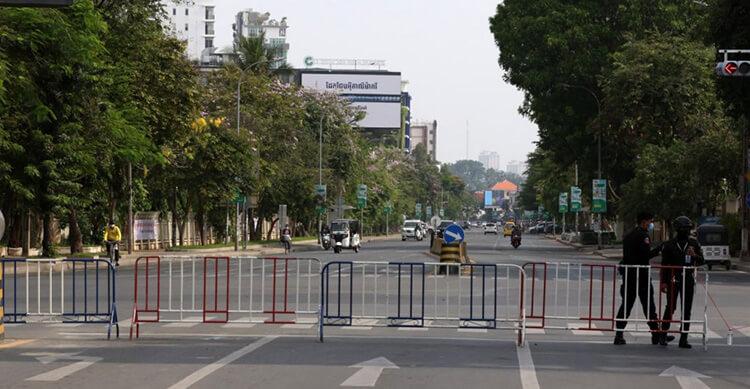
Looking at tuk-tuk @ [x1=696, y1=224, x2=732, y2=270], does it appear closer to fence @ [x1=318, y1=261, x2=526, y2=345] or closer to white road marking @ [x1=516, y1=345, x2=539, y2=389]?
fence @ [x1=318, y1=261, x2=526, y2=345]

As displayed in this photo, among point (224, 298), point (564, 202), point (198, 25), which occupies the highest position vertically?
point (198, 25)

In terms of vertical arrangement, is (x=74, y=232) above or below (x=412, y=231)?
above

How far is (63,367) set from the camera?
13328 millimetres

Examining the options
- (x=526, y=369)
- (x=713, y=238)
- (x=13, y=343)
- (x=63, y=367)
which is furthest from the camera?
(x=713, y=238)

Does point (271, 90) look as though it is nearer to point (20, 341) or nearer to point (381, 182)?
point (381, 182)

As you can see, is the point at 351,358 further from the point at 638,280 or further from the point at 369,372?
the point at 638,280

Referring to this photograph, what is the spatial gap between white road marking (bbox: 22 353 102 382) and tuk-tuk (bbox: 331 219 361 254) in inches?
1849

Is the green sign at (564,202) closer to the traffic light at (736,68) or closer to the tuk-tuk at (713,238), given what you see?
the tuk-tuk at (713,238)

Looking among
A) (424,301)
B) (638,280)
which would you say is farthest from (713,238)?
(638,280)

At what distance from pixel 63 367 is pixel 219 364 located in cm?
167

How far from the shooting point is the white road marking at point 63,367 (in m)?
12.5

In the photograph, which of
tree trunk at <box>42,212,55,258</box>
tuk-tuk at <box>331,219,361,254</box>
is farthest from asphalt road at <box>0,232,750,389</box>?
tuk-tuk at <box>331,219,361,254</box>

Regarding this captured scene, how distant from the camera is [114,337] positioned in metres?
16.7

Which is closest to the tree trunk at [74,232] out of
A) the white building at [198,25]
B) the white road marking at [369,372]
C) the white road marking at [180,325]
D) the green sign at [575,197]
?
the white road marking at [180,325]
